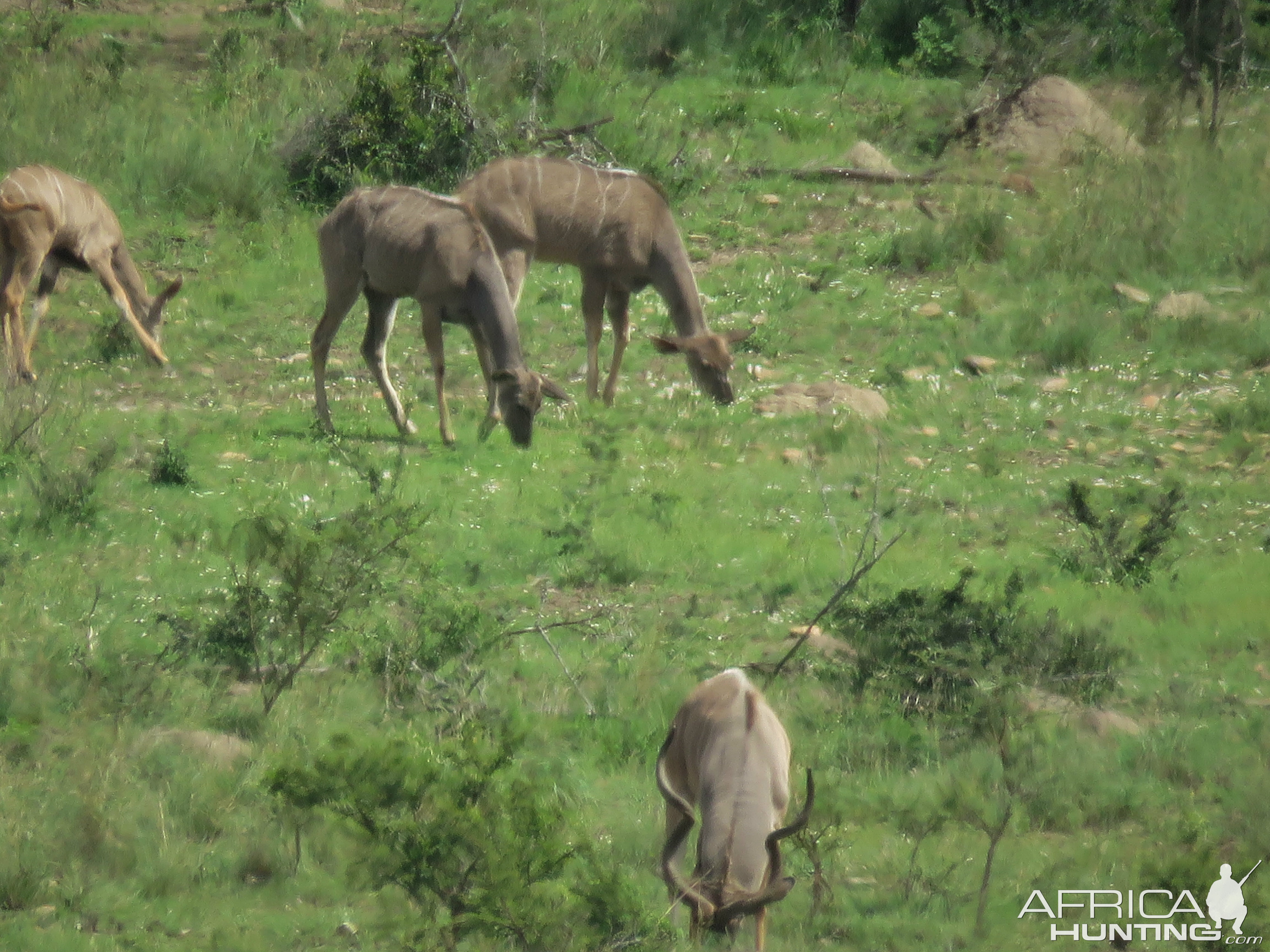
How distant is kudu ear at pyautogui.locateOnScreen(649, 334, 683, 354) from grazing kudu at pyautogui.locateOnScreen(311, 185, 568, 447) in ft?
5.10

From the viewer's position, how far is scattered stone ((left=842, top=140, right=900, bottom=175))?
63.2 ft

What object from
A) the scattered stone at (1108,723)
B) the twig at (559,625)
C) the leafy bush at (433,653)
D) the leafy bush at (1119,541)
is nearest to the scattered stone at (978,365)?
the leafy bush at (1119,541)

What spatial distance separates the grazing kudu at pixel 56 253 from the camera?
45.5ft

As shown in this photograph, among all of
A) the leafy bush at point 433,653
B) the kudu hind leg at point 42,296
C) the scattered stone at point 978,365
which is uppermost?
the leafy bush at point 433,653

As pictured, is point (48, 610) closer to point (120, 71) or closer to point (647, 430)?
point (647, 430)

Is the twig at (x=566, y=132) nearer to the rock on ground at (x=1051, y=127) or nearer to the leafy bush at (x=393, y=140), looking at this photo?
the leafy bush at (x=393, y=140)

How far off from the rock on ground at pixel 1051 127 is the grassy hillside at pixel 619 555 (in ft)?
1.32

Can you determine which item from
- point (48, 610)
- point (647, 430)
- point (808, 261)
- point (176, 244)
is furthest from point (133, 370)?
point (808, 261)

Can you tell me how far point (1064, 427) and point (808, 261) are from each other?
14.2 feet

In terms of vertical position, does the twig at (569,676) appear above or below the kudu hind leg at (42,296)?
above

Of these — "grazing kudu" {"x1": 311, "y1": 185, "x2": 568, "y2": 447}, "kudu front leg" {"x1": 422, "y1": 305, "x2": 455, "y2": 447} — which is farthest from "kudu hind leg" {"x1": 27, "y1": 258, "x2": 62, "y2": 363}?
"kudu front leg" {"x1": 422, "y1": 305, "x2": 455, "y2": 447}

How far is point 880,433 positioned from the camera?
42.6ft

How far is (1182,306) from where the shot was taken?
15.6 m

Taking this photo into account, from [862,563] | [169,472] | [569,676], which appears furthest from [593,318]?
[569,676]
